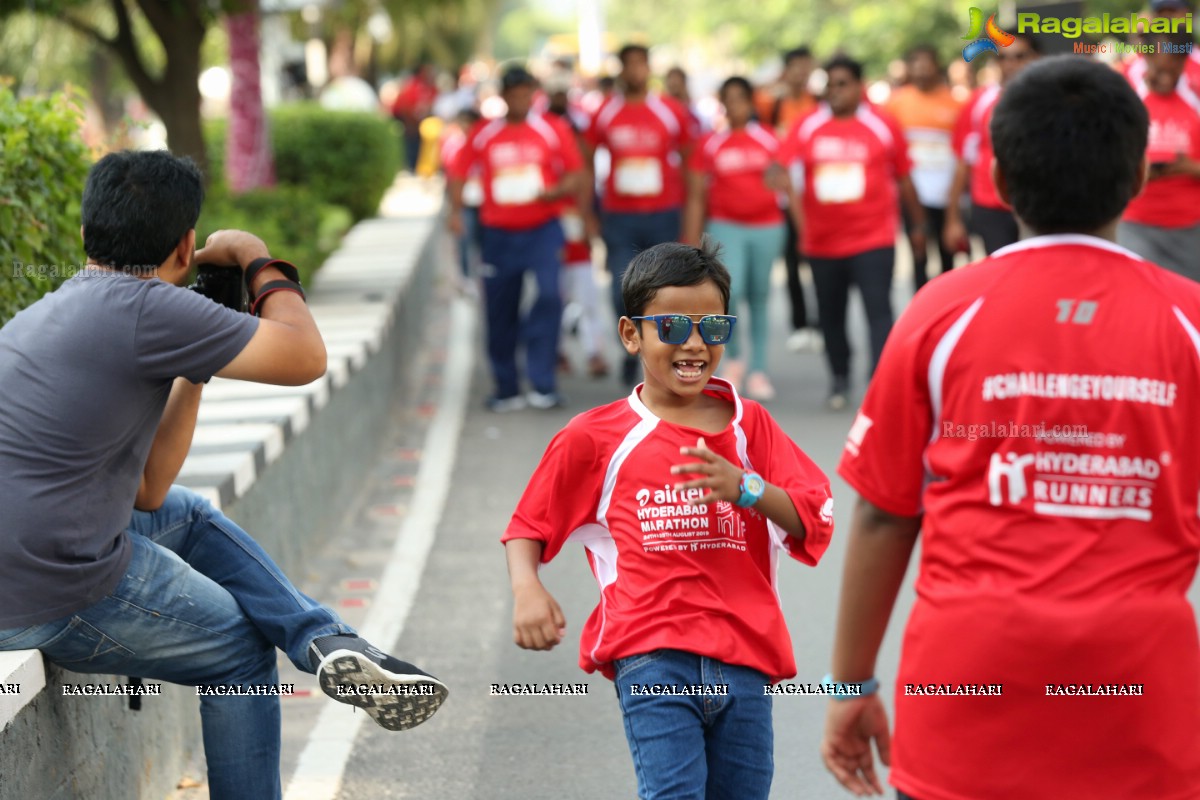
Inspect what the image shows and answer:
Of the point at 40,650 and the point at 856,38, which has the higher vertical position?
the point at 40,650

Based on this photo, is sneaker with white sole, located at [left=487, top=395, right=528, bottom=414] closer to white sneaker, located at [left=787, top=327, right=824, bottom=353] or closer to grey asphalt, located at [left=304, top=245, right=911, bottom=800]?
grey asphalt, located at [left=304, top=245, right=911, bottom=800]

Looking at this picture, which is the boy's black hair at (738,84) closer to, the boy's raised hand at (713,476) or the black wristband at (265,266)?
the black wristband at (265,266)

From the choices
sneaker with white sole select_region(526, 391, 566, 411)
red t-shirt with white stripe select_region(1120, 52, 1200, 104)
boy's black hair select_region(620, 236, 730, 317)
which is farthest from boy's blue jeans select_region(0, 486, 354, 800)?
sneaker with white sole select_region(526, 391, 566, 411)

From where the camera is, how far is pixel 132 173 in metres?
3.78

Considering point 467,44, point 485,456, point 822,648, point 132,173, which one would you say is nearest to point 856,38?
point 485,456

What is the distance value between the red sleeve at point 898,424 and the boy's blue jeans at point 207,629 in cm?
174

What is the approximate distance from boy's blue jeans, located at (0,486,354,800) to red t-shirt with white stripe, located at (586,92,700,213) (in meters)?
7.40

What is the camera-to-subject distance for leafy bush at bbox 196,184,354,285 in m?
12.7

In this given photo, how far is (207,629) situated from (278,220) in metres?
10.4

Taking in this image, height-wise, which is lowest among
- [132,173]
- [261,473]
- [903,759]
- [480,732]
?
[480,732]

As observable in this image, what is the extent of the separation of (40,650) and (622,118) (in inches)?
320

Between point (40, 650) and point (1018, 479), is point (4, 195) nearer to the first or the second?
point (40, 650)

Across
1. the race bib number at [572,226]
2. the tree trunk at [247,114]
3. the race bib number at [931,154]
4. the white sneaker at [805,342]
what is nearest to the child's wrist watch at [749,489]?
the race bib number at [572,226]

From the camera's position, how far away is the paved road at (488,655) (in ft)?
16.3
